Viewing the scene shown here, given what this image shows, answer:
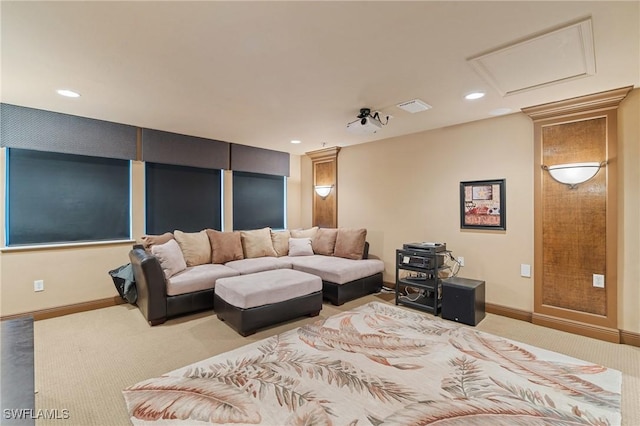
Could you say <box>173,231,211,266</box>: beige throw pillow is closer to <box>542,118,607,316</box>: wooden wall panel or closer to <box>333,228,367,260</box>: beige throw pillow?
<box>333,228,367,260</box>: beige throw pillow

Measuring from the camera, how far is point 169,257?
373cm

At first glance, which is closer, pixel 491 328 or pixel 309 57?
pixel 309 57

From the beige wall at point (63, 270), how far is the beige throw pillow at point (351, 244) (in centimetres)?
294

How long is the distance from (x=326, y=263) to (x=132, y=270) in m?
2.54

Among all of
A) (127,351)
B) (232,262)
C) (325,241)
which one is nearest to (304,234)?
(325,241)

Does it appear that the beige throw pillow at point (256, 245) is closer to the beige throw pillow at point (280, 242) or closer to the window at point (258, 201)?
the beige throw pillow at point (280, 242)

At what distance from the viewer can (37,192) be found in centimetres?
354

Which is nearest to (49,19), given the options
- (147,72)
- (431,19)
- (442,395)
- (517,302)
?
(147,72)

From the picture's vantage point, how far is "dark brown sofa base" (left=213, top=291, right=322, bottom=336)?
308 cm

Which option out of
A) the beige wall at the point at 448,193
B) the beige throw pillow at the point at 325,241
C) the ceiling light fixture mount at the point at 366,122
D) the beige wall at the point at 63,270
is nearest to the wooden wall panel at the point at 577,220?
the beige wall at the point at 448,193

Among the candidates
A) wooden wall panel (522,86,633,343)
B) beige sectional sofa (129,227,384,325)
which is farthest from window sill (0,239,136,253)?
wooden wall panel (522,86,633,343)

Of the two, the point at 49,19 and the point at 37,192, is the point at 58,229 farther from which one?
the point at 49,19

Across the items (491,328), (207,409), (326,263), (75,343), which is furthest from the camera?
(326,263)

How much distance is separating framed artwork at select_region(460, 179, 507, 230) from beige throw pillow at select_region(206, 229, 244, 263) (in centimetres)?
326
